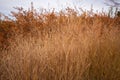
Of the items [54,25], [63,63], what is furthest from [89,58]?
[54,25]

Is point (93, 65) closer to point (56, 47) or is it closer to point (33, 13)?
point (56, 47)

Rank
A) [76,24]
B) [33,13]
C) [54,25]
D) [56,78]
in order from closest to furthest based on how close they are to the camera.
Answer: [56,78] → [76,24] → [54,25] → [33,13]

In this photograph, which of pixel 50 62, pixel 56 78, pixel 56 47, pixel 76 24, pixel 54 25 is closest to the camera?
pixel 56 78

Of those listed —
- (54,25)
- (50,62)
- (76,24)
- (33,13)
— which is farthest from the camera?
(33,13)

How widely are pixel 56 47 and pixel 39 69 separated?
2.21ft

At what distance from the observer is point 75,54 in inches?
159

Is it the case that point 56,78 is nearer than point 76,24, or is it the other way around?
point 56,78

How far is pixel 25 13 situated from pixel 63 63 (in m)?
6.65

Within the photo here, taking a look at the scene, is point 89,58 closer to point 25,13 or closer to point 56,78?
point 56,78

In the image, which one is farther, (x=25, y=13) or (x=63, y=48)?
(x=25, y=13)

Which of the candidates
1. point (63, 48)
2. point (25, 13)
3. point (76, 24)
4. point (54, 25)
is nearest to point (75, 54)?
point (63, 48)

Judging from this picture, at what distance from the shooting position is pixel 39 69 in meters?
3.79

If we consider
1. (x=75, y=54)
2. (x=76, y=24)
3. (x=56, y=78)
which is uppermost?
(x=76, y=24)

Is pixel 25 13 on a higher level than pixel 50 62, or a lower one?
higher
